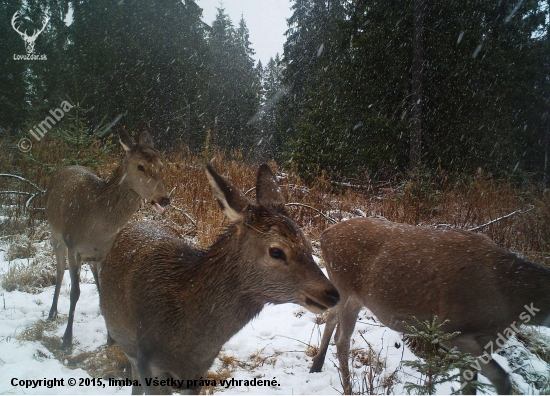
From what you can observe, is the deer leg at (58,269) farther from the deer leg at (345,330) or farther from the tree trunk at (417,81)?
the tree trunk at (417,81)

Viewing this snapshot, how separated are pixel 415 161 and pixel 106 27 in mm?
16202

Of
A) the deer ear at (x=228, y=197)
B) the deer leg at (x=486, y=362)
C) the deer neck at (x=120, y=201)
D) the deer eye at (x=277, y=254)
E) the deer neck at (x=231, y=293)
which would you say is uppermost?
the deer neck at (x=120, y=201)

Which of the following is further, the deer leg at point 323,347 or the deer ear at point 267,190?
the deer leg at point 323,347

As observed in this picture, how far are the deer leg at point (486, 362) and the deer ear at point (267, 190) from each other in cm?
186

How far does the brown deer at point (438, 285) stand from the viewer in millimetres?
2756

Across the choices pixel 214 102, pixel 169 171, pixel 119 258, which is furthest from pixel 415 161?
pixel 214 102

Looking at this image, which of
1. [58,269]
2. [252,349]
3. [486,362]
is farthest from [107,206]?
[486,362]

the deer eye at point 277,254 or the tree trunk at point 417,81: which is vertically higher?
the tree trunk at point 417,81

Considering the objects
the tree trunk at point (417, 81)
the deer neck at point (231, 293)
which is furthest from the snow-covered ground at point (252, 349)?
the tree trunk at point (417, 81)

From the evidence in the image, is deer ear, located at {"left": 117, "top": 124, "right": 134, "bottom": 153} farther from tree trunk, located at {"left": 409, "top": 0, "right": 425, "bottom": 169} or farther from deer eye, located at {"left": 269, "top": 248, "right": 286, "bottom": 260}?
tree trunk, located at {"left": 409, "top": 0, "right": 425, "bottom": 169}

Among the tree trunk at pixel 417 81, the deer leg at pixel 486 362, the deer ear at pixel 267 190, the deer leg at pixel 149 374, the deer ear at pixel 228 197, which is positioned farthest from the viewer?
the tree trunk at pixel 417 81

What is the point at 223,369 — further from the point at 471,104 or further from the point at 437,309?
the point at 471,104

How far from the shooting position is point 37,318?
4.44 metres

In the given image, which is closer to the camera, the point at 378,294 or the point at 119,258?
the point at 119,258
